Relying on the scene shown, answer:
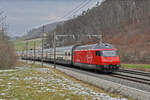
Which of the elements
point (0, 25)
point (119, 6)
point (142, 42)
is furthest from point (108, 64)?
point (119, 6)

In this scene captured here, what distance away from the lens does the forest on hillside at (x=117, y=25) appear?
65.0 metres

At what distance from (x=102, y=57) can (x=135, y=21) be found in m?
64.2

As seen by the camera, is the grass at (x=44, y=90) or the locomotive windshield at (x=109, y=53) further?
the locomotive windshield at (x=109, y=53)

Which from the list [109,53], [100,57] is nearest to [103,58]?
[100,57]

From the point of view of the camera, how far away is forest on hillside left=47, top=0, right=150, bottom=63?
65.0 metres

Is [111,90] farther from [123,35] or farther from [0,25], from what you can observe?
[123,35]

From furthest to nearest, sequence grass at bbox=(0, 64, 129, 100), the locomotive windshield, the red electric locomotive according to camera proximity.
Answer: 1. the locomotive windshield
2. the red electric locomotive
3. grass at bbox=(0, 64, 129, 100)

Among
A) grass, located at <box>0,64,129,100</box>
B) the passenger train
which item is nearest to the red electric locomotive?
the passenger train

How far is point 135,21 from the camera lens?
81.6m

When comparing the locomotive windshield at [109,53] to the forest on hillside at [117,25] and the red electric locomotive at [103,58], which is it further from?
the forest on hillside at [117,25]

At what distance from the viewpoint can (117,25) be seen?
85.4 metres

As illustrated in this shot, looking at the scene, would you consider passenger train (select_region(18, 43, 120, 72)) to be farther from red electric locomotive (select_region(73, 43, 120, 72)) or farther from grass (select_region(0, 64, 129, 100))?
grass (select_region(0, 64, 129, 100))

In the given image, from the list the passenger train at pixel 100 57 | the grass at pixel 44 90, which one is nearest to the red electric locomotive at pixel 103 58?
the passenger train at pixel 100 57

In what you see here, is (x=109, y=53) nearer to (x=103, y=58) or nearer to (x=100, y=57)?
(x=103, y=58)
